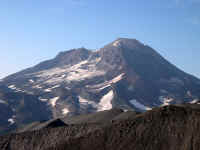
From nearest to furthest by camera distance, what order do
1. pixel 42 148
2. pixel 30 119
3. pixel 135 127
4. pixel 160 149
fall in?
pixel 160 149, pixel 135 127, pixel 42 148, pixel 30 119

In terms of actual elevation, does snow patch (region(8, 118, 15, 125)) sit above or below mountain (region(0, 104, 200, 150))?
below

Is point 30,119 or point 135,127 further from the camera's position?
point 30,119

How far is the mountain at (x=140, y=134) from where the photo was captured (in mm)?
49156

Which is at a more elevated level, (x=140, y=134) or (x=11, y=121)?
(x=140, y=134)

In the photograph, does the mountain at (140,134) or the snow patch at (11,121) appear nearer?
the mountain at (140,134)

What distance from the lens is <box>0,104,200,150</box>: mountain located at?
4916cm

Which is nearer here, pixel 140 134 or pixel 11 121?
pixel 140 134

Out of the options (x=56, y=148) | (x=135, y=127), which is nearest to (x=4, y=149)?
(x=56, y=148)

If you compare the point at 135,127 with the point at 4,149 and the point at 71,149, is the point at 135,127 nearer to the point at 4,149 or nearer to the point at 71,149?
the point at 71,149

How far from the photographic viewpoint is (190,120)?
50906 mm

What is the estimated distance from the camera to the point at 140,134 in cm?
5156

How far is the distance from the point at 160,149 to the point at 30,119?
151 meters

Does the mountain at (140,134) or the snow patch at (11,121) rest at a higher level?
the mountain at (140,134)

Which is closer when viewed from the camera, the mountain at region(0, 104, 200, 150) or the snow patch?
the mountain at region(0, 104, 200, 150)
